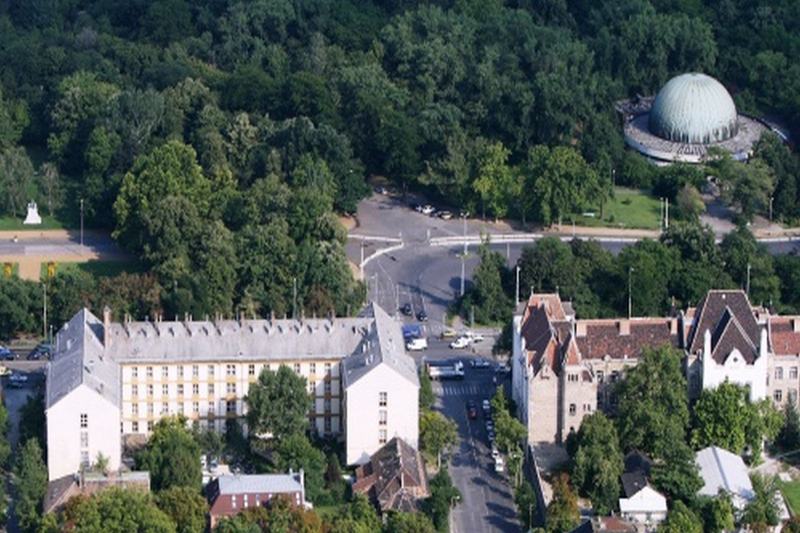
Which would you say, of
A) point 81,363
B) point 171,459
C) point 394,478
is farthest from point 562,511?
point 81,363

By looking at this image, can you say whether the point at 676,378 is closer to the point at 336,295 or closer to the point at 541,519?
the point at 541,519

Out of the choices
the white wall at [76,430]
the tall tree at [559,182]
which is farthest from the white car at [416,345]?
the white wall at [76,430]

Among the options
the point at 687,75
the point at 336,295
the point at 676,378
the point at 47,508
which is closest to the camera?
the point at 47,508

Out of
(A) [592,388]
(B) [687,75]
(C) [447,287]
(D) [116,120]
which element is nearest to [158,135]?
(D) [116,120]

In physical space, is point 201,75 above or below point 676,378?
above

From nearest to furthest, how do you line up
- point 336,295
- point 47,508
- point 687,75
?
point 47,508
point 336,295
point 687,75

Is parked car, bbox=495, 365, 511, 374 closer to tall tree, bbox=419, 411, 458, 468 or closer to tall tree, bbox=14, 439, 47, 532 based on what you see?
tall tree, bbox=419, 411, 458, 468
